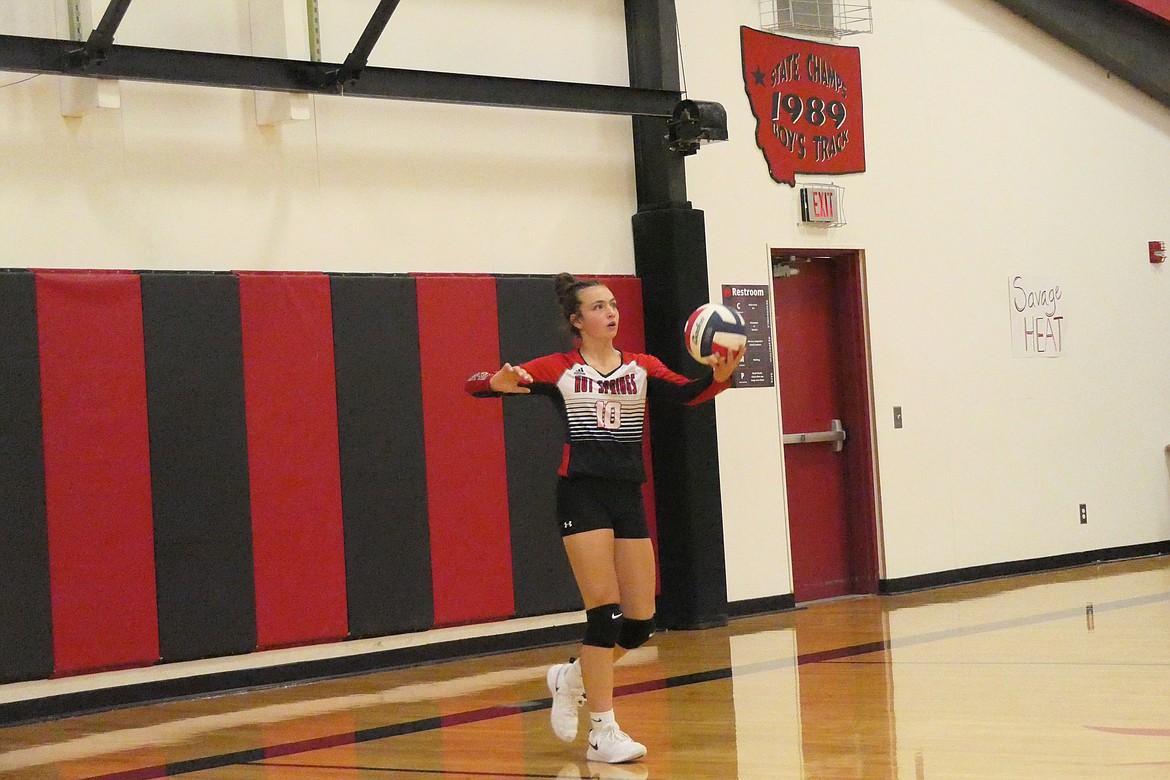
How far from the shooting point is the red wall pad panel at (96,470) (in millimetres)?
6961

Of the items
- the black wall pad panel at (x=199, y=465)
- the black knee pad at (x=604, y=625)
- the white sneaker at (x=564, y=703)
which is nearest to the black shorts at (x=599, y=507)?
the black knee pad at (x=604, y=625)

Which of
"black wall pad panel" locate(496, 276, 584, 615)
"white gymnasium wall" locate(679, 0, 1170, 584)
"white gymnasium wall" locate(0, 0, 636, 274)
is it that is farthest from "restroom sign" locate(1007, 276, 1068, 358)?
"black wall pad panel" locate(496, 276, 584, 615)

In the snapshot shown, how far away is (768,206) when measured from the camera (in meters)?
9.87

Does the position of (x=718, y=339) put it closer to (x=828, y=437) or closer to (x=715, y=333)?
(x=715, y=333)

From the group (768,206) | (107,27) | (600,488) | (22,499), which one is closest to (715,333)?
(600,488)

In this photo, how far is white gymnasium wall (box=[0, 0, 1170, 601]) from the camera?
7.46 m

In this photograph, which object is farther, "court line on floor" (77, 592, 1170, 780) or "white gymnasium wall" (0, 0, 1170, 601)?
"white gymnasium wall" (0, 0, 1170, 601)

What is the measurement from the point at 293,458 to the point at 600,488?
114 inches

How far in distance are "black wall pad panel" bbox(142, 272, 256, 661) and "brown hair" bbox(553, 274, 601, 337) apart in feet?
8.62

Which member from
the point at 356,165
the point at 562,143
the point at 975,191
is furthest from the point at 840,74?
the point at 356,165

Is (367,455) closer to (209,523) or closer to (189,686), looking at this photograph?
(209,523)

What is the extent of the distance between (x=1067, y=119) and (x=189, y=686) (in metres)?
8.33

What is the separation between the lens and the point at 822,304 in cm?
1045

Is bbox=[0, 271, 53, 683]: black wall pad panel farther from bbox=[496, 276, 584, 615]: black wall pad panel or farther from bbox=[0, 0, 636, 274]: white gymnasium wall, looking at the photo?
bbox=[496, 276, 584, 615]: black wall pad panel
